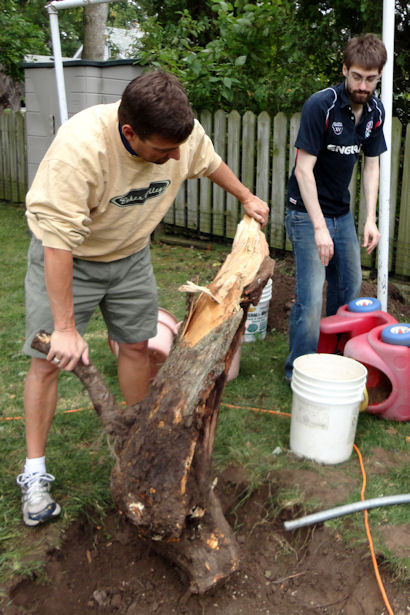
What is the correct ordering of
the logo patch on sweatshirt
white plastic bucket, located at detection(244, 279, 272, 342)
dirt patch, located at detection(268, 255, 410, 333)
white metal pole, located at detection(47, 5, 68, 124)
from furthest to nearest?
white metal pole, located at detection(47, 5, 68, 124)
dirt patch, located at detection(268, 255, 410, 333)
white plastic bucket, located at detection(244, 279, 272, 342)
the logo patch on sweatshirt

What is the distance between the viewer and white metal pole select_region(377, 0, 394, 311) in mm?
3727

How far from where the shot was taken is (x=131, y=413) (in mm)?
2338

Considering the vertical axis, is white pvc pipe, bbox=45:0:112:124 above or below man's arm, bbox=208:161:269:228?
above

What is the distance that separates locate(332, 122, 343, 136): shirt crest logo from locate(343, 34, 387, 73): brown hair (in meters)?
0.32

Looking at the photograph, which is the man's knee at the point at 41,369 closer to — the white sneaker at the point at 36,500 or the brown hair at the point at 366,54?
the white sneaker at the point at 36,500

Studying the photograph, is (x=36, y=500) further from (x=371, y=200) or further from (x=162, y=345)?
(x=371, y=200)

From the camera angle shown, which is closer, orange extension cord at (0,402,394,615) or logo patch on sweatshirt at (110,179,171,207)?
orange extension cord at (0,402,394,615)

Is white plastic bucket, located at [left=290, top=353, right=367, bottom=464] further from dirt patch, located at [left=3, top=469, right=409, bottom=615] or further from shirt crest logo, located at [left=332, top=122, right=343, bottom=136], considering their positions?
shirt crest logo, located at [left=332, top=122, right=343, bottom=136]

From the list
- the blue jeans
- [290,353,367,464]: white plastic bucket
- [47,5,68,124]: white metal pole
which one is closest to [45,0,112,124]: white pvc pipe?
[47,5,68,124]: white metal pole

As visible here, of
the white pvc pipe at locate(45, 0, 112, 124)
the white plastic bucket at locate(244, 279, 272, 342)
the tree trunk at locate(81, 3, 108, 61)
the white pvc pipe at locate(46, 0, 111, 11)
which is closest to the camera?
the white plastic bucket at locate(244, 279, 272, 342)

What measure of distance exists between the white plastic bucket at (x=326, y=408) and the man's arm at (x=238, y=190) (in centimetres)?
82

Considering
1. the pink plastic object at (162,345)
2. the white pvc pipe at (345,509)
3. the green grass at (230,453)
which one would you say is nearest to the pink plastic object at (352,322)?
the green grass at (230,453)

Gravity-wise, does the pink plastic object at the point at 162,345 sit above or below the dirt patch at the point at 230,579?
above

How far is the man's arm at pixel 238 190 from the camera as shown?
2.84 metres
